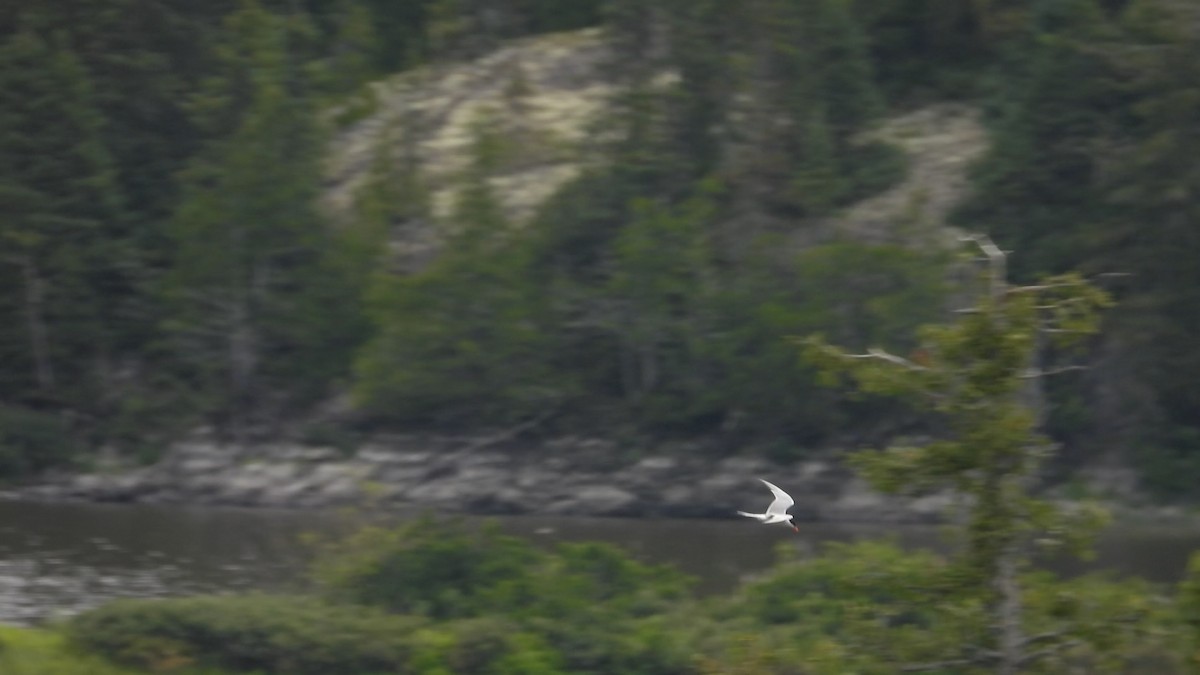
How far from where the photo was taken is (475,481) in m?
40.4

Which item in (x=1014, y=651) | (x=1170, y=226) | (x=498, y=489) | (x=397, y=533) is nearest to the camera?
(x=1014, y=651)

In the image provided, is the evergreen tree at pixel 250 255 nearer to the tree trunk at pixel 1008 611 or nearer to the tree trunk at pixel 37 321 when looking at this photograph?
the tree trunk at pixel 37 321

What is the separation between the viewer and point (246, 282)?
42250 millimetres

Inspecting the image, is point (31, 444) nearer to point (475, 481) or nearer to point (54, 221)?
point (54, 221)

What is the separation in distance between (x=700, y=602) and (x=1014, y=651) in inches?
442

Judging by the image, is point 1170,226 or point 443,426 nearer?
point 1170,226

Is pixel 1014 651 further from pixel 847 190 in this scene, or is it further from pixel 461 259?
pixel 847 190

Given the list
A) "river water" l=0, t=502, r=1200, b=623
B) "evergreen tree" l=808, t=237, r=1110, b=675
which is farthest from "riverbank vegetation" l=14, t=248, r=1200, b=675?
"river water" l=0, t=502, r=1200, b=623

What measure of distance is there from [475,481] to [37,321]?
1124 cm

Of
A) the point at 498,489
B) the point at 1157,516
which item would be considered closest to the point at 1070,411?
the point at 1157,516

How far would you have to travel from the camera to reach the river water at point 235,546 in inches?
1125

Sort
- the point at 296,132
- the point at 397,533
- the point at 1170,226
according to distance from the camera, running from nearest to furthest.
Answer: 1. the point at 397,533
2. the point at 1170,226
3. the point at 296,132

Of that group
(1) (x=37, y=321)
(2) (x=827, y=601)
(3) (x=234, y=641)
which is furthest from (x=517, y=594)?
(1) (x=37, y=321)

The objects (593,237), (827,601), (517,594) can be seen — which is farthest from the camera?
(593,237)
